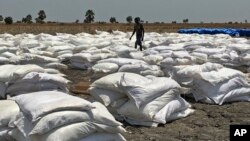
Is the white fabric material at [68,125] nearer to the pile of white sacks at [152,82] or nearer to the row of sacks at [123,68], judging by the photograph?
the pile of white sacks at [152,82]

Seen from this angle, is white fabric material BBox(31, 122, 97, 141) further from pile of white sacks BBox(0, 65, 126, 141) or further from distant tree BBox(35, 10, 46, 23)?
distant tree BBox(35, 10, 46, 23)

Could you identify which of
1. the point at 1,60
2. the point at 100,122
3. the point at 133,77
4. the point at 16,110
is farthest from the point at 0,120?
the point at 1,60

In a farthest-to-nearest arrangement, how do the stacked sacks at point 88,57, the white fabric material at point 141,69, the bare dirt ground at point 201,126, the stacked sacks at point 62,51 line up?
1. the stacked sacks at point 62,51
2. the stacked sacks at point 88,57
3. the white fabric material at point 141,69
4. the bare dirt ground at point 201,126

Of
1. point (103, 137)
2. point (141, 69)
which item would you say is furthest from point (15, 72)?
point (103, 137)

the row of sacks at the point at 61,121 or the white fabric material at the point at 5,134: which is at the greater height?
the row of sacks at the point at 61,121

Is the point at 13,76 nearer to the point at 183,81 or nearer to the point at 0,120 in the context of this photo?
the point at 0,120

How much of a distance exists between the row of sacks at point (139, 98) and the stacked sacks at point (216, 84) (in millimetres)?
1153

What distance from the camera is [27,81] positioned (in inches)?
224

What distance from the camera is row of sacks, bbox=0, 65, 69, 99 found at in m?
5.64

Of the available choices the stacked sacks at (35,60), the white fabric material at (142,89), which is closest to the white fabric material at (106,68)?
the stacked sacks at (35,60)

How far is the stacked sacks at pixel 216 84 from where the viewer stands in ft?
21.0

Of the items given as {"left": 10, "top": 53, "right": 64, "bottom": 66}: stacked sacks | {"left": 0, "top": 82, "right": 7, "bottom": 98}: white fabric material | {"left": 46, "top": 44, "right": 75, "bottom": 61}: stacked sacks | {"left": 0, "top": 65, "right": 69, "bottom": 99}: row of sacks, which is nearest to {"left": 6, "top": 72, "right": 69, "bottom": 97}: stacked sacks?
{"left": 0, "top": 65, "right": 69, "bottom": 99}: row of sacks

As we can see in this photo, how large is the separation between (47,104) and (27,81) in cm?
212

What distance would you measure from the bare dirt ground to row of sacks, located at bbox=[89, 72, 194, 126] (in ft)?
0.43
